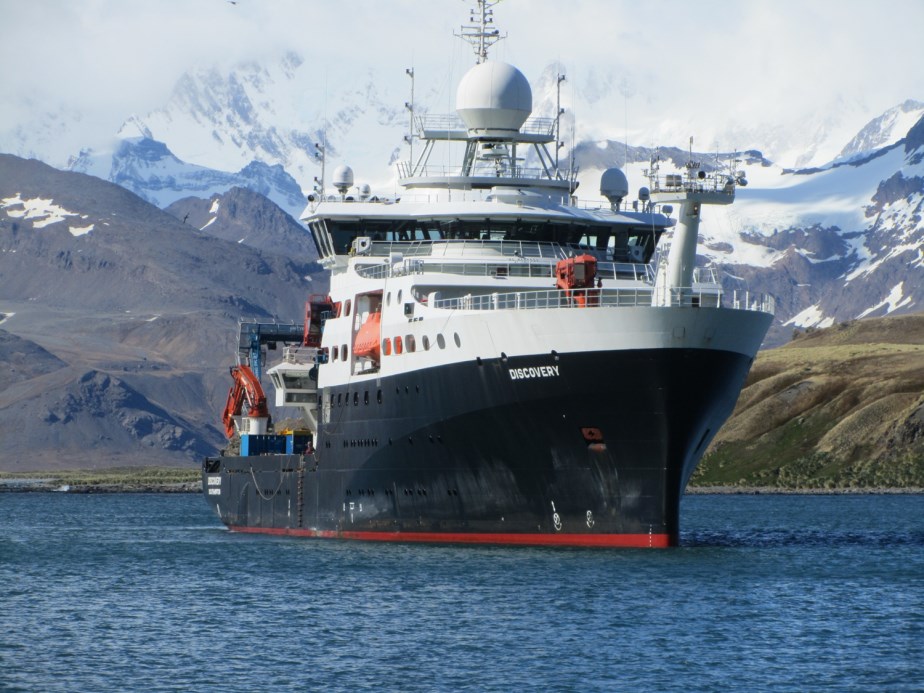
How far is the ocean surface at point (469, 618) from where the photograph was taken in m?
38.8

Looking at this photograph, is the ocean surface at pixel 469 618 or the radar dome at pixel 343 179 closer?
the ocean surface at pixel 469 618

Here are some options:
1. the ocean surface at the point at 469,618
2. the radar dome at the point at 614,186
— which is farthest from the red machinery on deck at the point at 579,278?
the radar dome at the point at 614,186

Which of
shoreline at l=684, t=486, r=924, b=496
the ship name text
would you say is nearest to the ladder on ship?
the ship name text

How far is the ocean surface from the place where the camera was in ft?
127

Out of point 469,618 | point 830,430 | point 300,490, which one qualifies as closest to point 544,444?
point 469,618

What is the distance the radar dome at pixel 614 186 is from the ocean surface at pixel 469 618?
562 inches

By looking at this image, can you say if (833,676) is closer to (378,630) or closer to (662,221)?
(378,630)

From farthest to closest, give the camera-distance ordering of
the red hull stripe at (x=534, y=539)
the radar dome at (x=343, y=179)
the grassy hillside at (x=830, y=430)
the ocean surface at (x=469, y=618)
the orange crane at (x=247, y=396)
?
the grassy hillside at (x=830, y=430), the orange crane at (x=247, y=396), the radar dome at (x=343, y=179), the red hull stripe at (x=534, y=539), the ocean surface at (x=469, y=618)

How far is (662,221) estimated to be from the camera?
226 feet

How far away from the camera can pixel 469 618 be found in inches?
1796

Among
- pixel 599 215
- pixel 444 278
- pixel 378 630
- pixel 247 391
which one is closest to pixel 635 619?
pixel 378 630

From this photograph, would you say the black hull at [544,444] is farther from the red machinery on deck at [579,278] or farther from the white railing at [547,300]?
the red machinery on deck at [579,278]

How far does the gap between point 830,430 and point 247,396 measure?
96333 mm

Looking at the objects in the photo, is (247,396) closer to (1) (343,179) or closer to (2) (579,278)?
(1) (343,179)
